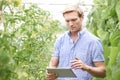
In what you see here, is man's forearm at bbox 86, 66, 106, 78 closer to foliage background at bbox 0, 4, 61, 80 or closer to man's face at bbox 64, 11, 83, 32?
man's face at bbox 64, 11, 83, 32

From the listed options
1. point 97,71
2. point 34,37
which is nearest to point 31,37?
point 34,37

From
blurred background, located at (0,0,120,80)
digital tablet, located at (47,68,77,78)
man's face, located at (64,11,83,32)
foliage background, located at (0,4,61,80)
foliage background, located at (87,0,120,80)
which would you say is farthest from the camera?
foliage background, located at (0,4,61,80)

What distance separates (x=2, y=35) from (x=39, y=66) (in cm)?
231

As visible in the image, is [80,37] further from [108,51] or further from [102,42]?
[108,51]

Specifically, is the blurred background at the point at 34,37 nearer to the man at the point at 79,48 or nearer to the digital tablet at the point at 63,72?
the man at the point at 79,48

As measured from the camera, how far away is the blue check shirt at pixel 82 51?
7.45 feet

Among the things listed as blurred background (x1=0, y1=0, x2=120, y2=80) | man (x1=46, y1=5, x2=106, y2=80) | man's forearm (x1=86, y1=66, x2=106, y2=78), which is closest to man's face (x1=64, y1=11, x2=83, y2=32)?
man (x1=46, y1=5, x2=106, y2=80)

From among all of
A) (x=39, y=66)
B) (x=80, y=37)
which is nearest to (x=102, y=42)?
(x=80, y=37)

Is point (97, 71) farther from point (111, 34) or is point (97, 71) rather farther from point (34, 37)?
point (34, 37)

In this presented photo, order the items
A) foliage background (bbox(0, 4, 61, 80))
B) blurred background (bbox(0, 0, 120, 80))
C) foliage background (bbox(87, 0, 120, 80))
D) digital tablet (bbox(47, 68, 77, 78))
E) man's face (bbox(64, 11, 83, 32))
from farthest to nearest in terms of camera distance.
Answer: foliage background (bbox(0, 4, 61, 80)), man's face (bbox(64, 11, 83, 32)), digital tablet (bbox(47, 68, 77, 78)), foliage background (bbox(87, 0, 120, 80)), blurred background (bbox(0, 0, 120, 80))

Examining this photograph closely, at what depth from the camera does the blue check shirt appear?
7.45 feet

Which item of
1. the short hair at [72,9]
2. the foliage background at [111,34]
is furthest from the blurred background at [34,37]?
the short hair at [72,9]

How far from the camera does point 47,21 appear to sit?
435 centimetres

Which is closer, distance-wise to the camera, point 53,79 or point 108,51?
point 108,51
